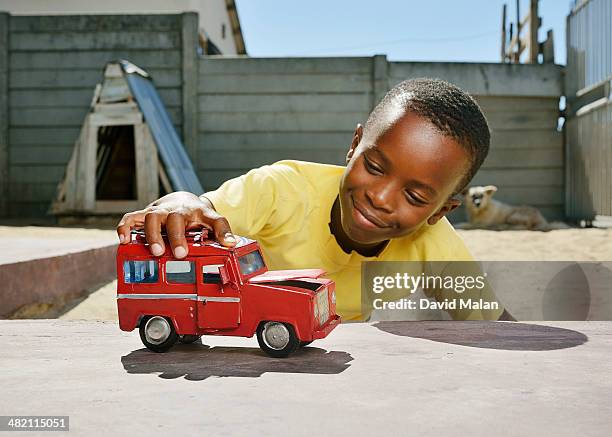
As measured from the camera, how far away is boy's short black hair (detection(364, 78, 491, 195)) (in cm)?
112

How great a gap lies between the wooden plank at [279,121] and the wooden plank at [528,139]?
1.78 m

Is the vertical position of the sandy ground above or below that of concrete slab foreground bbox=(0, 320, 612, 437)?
below

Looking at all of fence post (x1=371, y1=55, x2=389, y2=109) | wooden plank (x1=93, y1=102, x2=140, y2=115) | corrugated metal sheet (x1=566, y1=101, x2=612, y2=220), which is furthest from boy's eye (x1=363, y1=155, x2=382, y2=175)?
fence post (x1=371, y1=55, x2=389, y2=109)

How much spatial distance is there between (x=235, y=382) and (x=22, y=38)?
8.62 metres

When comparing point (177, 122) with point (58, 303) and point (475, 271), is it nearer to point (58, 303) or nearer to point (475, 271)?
point (58, 303)

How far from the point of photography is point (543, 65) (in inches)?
325

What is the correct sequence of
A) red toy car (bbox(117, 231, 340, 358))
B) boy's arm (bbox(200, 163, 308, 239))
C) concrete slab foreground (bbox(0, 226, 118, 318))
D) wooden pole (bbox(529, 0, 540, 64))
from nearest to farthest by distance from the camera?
red toy car (bbox(117, 231, 340, 358))
boy's arm (bbox(200, 163, 308, 239))
concrete slab foreground (bbox(0, 226, 118, 318))
wooden pole (bbox(529, 0, 540, 64))

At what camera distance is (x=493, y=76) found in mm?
8102

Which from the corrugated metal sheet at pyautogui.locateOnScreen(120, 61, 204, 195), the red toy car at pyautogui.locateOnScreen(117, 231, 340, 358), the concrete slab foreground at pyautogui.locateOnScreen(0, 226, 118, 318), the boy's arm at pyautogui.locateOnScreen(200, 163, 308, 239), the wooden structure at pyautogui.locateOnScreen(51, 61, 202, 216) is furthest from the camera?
the wooden structure at pyautogui.locateOnScreen(51, 61, 202, 216)

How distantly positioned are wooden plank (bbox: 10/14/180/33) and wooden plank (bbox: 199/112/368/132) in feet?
4.94

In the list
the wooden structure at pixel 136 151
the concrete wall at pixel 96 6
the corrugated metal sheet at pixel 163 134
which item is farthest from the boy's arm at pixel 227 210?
the concrete wall at pixel 96 6

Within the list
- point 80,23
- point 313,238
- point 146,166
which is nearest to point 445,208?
point 313,238

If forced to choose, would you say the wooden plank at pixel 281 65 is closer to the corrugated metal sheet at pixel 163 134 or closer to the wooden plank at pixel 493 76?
the wooden plank at pixel 493 76

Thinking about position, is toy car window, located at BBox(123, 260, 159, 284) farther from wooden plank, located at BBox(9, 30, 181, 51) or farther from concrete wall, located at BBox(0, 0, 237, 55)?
concrete wall, located at BBox(0, 0, 237, 55)
